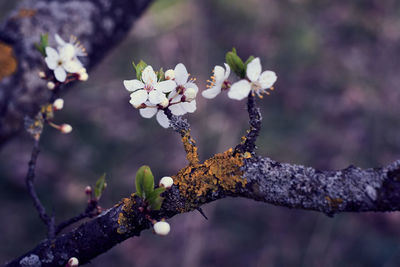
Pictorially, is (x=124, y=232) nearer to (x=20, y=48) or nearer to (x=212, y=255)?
(x=20, y=48)

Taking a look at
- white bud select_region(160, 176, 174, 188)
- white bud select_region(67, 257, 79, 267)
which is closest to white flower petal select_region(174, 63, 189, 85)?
white bud select_region(160, 176, 174, 188)

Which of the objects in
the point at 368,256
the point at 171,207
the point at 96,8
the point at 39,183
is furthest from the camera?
the point at 39,183

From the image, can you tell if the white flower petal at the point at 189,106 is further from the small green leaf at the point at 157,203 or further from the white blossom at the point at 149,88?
the small green leaf at the point at 157,203

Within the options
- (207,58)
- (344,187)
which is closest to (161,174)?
(207,58)

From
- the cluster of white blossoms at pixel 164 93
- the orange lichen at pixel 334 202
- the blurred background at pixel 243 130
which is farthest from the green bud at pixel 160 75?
the blurred background at pixel 243 130

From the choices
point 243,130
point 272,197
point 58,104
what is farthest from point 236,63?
point 243,130

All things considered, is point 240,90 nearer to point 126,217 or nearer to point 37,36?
point 126,217

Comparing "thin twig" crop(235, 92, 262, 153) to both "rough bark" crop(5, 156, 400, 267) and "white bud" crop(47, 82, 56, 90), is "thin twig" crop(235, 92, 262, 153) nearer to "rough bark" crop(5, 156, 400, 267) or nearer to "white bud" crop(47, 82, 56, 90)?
"rough bark" crop(5, 156, 400, 267)
